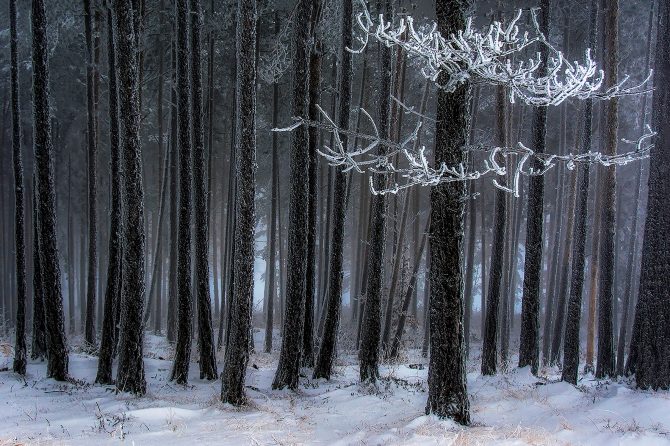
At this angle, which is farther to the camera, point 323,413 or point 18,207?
point 18,207

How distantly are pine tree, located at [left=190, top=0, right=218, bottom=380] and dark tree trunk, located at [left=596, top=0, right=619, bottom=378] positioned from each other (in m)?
8.81

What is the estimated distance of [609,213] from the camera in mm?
11961

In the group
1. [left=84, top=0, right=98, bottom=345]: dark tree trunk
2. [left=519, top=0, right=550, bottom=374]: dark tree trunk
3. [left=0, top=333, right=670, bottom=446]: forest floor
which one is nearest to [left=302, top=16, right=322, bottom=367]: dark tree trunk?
[left=0, top=333, right=670, bottom=446]: forest floor

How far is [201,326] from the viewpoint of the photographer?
1094 centimetres

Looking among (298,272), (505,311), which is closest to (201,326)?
(298,272)

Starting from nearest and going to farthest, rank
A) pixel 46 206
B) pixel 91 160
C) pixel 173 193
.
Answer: pixel 46 206 → pixel 91 160 → pixel 173 193

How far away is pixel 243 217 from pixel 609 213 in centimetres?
857

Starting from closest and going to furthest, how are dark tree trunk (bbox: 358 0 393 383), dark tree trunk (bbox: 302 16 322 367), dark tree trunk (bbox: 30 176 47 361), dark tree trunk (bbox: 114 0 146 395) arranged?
dark tree trunk (bbox: 114 0 146 395)
dark tree trunk (bbox: 302 16 322 367)
dark tree trunk (bbox: 358 0 393 383)
dark tree trunk (bbox: 30 176 47 361)

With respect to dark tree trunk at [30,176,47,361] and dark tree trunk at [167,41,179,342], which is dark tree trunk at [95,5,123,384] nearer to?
dark tree trunk at [30,176,47,361]

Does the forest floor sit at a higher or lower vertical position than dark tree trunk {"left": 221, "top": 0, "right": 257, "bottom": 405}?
lower

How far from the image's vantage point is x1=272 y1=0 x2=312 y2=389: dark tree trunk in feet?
32.4

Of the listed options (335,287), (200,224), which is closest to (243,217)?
(200,224)

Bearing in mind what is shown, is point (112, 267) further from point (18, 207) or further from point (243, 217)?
point (243, 217)

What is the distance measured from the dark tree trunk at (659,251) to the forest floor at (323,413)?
532 mm
